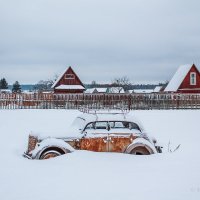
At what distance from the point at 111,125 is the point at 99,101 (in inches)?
929

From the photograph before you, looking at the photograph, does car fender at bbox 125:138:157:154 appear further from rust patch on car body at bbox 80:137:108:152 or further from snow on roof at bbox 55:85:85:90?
snow on roof at bbox 55:85:85:90

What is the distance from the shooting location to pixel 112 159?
990cm

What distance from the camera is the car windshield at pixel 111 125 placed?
1097 cm

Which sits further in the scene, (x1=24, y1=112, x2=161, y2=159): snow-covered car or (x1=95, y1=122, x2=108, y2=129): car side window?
(x1=95, y1=122, x2=108, y2=129): car side window

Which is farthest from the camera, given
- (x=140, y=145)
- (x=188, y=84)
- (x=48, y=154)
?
(x=188, y=84)

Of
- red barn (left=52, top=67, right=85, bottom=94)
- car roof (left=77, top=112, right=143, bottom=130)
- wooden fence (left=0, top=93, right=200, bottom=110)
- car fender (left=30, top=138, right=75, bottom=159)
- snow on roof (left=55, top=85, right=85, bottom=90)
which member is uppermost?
red barn (left=52, top=67, right=85, bottom=94)

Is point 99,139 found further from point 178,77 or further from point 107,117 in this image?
point 178,77

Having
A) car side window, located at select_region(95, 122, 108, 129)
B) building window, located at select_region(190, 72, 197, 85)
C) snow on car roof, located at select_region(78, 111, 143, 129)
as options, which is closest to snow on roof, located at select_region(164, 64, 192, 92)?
building window, located at select_region(190, 72, 197, 85)

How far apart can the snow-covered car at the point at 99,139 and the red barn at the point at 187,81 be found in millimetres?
40965

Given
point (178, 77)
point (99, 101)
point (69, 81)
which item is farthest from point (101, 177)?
point (178, 77)

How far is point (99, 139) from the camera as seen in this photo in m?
10.6

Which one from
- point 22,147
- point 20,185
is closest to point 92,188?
point 20,185

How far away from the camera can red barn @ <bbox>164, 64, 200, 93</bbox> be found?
5116 centimetres

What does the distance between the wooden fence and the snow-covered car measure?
71.3ft
